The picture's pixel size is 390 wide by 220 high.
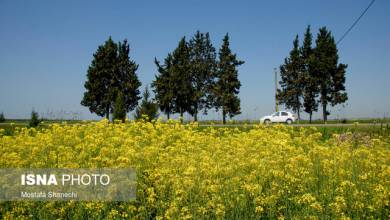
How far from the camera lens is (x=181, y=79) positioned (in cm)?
3850

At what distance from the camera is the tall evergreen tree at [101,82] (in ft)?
125

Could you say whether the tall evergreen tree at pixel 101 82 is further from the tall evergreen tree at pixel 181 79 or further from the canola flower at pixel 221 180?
the canola flower at pixel 221 180

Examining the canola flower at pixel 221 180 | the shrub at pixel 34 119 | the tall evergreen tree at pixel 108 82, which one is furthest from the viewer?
the tall evergreen tree at pixel 108 82

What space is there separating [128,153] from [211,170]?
5.01 ft

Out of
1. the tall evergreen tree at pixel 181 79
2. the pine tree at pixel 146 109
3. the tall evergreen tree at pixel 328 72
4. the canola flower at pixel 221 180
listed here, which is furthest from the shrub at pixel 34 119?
the tall evergreen tree at pixel 328 72

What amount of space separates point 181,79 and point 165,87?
169cm

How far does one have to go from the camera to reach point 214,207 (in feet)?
20.6

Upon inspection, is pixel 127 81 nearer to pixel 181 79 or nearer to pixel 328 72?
pixel 181 79

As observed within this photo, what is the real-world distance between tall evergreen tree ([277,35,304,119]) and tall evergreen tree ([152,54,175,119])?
430 inches

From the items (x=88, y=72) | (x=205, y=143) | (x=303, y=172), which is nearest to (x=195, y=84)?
(x=88, y=72)

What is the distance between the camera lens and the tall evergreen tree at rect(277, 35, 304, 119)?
40062 mm

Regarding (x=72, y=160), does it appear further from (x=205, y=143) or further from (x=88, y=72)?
(x=88, y=72)

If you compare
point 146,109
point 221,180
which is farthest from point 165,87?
point 221,180

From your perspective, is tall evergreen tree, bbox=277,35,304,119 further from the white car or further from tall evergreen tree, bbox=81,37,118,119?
tall evergreen tree, bbox=81,37,118,119
